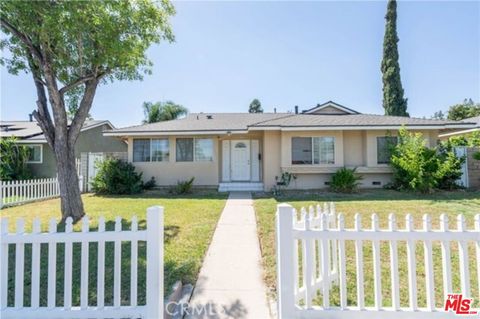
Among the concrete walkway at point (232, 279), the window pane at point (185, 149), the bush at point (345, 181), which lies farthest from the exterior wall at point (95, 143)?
the concrete walkway at point (232, 279)

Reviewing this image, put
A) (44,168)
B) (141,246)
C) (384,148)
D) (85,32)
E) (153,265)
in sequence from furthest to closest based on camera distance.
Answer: (44,168) < (384,148) < (85,32) < (141,246) < (153,265)

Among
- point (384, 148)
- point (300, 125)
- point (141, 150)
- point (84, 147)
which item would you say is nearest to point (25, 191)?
point (141, 150)

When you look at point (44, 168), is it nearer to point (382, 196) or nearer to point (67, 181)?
point (67, 181)

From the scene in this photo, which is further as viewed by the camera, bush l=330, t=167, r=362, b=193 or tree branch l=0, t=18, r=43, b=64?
bush l=330, t=167, r=362, b=193

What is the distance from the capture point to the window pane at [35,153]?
59.6 ft

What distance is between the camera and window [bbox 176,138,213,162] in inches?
571

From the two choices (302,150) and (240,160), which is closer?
(302,150)

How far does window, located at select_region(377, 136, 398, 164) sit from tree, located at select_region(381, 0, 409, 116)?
44.6ft

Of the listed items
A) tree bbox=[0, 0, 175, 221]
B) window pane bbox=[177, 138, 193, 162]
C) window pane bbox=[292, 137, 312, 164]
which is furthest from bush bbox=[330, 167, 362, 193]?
tree bbox=[0, 0, 175, 221]

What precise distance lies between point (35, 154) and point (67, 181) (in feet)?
46.4

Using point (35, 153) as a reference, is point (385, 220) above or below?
below

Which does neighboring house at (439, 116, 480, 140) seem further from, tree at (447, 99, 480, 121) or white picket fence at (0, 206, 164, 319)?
tree at (447, 99, 480, 121)

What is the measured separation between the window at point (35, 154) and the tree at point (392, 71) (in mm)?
28509

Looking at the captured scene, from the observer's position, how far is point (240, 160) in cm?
1516
